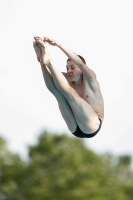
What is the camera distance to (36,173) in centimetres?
5200

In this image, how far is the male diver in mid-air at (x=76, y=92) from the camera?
44.8ft

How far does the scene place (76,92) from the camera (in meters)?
14.0

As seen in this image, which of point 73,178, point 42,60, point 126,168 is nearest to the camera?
point 42,60

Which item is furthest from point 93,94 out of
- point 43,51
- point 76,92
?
point 43,51

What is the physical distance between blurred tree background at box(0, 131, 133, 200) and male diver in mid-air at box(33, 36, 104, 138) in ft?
120

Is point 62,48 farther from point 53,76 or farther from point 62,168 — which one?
point 62,168

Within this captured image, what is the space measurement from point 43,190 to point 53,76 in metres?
38.5

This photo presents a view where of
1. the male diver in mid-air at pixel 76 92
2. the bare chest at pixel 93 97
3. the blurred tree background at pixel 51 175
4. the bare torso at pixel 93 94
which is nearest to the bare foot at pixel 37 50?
the male diver in mid-air at pixel 76 92

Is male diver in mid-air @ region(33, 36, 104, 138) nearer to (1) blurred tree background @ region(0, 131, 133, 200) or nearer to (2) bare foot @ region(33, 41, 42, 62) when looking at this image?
(2) bare foot @ region(33, 41, 42, 62)

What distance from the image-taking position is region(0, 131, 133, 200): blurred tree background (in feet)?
168

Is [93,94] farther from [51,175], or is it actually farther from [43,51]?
[51,175]

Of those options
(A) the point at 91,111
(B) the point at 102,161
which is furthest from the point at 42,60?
(B) the point at 102,161

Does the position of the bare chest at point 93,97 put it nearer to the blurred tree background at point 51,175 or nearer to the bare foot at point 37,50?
the bare foot at point 37,50

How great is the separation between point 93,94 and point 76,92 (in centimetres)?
28
